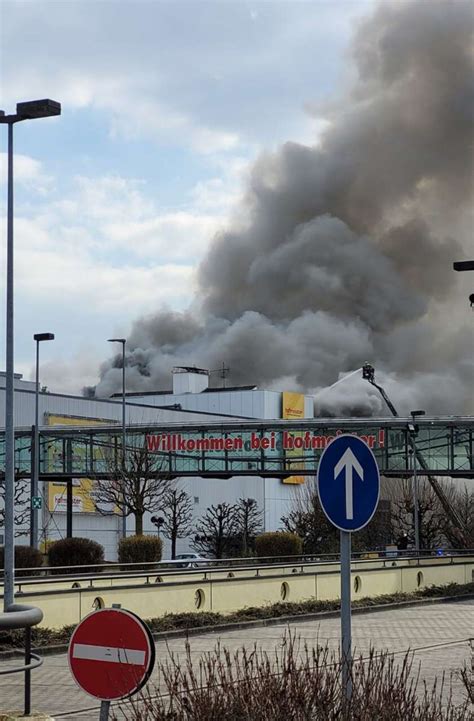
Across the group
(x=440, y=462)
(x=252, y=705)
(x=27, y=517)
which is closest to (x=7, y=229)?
(x=252, y=705)

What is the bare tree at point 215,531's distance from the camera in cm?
7662

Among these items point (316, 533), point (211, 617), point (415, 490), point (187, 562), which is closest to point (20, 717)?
point (211, 617)

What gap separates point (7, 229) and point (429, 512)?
60778 millimetres

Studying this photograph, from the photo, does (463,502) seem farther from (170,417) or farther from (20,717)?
(20,717)

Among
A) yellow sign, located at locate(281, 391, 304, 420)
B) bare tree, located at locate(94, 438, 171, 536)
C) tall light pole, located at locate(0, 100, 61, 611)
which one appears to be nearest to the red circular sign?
tall light pole, located at locate(0, 100, 61, 611)

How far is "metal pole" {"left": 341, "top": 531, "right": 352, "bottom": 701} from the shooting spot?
23.1 feet

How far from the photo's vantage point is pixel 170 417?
3501 inches

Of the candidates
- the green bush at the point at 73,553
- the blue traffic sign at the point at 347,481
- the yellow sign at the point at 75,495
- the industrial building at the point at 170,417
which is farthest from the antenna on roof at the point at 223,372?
the blue traffic sign at the point at 347,481

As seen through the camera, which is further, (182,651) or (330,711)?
(182,651)

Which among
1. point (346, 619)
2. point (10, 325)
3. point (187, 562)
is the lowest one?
point (187, 562)

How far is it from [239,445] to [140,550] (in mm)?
24231

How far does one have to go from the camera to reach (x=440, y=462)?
65.4 metres

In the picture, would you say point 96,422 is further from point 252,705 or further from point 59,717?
point 252,705

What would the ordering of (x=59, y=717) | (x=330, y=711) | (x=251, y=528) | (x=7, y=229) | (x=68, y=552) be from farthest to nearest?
(x=251, y=528)
(x=68, y=552)
(x=7, y=229)
(x=59, y=717)
(x=330, y=711)
